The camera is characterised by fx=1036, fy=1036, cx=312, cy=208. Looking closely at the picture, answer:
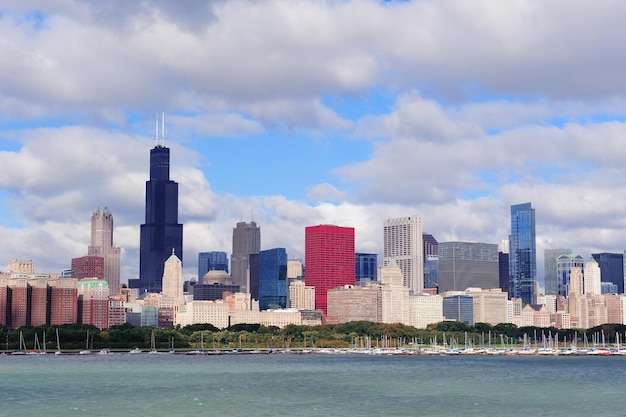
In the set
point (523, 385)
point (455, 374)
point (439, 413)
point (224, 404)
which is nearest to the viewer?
point (439, 413)

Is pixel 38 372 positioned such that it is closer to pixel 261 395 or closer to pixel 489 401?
pixel 261 395

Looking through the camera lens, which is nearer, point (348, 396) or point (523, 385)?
point (348, 396)

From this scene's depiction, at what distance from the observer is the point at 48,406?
9600cm

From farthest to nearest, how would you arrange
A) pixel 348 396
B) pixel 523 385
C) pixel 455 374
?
pixel 455 374, pixel 523 385, pixel 348 396

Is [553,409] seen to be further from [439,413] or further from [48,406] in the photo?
[48,406]

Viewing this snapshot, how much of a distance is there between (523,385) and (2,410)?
206 ft

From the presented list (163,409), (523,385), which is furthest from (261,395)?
(523,385)

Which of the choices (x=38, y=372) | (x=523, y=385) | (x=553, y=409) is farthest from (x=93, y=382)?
(x=553, y=409)

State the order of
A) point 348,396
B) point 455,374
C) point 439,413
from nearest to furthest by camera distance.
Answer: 1. point 439,413
2. point 348,396
3. point 455,374

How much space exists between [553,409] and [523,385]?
109ft

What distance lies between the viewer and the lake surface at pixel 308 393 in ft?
297

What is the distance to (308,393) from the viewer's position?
360ft

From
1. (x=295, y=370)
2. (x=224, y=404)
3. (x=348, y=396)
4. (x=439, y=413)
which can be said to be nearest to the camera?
(x=439, y=413)

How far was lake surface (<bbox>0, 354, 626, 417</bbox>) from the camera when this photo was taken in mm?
90500
